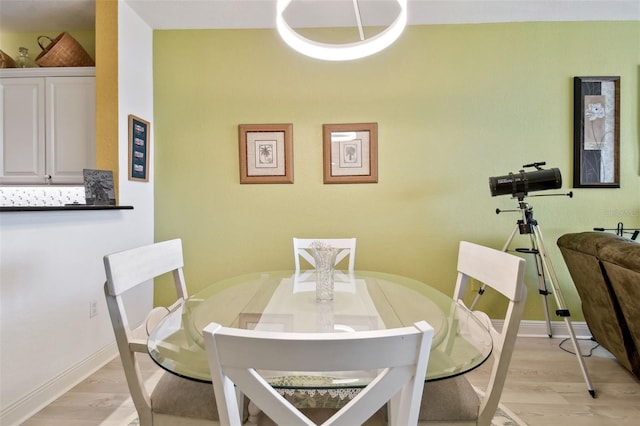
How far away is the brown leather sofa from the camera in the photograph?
1356mm

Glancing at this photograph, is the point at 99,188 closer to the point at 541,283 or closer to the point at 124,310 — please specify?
the point at 124,310

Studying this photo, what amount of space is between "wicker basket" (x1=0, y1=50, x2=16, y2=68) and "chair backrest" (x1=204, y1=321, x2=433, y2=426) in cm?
338

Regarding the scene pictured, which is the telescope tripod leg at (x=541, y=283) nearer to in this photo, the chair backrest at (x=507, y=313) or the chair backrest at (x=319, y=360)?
the chair backrest at (x=507, y=313)

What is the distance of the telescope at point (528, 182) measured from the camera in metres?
1.86

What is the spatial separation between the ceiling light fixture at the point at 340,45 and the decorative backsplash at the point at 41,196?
7.77 feet

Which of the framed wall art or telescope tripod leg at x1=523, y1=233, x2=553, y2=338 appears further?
the framed wall art

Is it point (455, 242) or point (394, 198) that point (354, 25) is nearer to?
point (394, 198)

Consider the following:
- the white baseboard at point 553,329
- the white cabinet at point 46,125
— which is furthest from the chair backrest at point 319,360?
the white cabinet at point 46,125

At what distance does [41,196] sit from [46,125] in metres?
0.66

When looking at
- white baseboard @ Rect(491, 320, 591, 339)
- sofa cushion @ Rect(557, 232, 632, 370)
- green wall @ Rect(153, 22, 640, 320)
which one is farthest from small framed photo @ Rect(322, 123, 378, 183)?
white baseboard @ Rect(491, 320, 591, 339)

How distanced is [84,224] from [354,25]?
248 centimetres

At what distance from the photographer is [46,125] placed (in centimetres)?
225

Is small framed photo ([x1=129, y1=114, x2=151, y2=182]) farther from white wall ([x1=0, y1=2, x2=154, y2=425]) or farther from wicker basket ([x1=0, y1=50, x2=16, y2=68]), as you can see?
wicker basket ([x1=0, y1=50, x2=16, y2=68])

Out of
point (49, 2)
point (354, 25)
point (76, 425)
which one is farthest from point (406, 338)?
point (49, 2)
